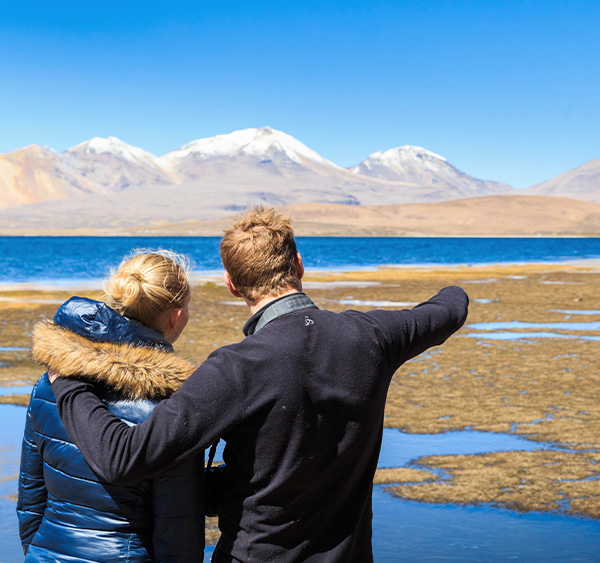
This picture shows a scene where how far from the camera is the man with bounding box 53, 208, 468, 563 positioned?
6.87ft

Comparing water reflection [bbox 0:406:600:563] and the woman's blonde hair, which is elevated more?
the woman's blonde hair

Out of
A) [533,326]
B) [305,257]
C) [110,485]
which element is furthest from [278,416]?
[305,257]

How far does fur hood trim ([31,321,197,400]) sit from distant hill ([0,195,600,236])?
16554cm

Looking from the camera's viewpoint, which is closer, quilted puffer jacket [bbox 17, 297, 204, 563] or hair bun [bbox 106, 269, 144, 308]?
quilted puffer jacket [bbox 17, 297, 204, 563]

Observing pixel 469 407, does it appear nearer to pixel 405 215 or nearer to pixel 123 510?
pixel 123 510

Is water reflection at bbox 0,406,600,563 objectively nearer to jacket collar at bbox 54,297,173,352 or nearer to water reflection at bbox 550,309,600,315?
jacket collar at bbox 54,297,173,352

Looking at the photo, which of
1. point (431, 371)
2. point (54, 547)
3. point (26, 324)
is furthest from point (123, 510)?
point (26, 324)

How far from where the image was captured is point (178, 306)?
2.59 metres

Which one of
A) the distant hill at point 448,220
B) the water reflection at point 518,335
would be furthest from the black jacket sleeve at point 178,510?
the distant hill at point 448,220

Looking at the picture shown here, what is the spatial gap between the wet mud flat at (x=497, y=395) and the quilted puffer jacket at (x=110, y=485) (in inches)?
119

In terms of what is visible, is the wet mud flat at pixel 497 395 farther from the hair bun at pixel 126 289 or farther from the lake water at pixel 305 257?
the lake water at pixel 305 257

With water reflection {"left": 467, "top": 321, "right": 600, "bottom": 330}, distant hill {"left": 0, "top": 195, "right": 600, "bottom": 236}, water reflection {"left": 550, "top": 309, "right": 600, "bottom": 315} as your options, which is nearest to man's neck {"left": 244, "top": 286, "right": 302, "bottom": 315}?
water reflection {"left": 467, "top": 321, "right": 600, "bottom": 330}

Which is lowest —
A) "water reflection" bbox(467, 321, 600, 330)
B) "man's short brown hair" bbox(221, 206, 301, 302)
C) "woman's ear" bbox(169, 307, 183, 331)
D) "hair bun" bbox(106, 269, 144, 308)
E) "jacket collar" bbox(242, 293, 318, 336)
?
"water reflection" bbox(467, 321, 600, 330)

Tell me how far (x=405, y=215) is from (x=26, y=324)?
178m
